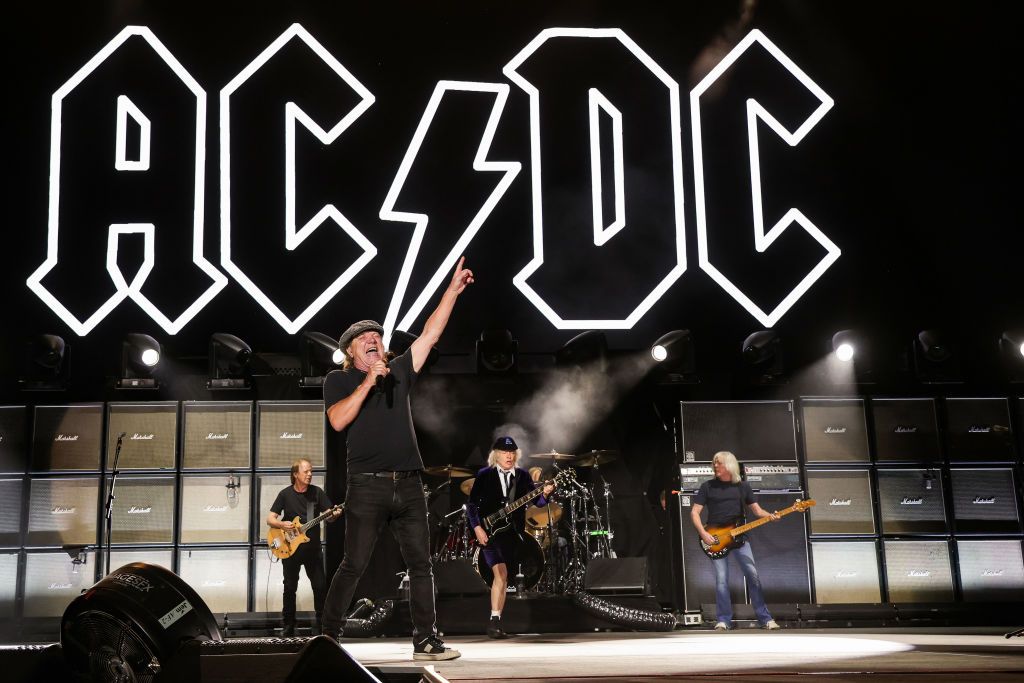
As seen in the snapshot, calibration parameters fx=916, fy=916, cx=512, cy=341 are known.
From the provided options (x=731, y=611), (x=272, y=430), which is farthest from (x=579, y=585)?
(x=272, y=430)

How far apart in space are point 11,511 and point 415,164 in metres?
4.80

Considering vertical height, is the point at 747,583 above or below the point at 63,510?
below

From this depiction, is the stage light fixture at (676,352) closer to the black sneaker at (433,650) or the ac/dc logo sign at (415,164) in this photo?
the ac/dc logo sign at (415,164)

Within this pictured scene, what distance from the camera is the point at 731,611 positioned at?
7574 millimetres

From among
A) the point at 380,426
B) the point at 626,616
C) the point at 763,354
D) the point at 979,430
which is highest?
the point at 763,354

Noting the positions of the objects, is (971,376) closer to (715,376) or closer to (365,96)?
(715,376)

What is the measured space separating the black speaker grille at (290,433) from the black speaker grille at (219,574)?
2.82ft

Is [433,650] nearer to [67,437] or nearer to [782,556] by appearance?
[782,556]

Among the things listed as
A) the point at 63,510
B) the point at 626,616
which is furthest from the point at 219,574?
the point at 626,616

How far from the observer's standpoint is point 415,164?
28.4 ft

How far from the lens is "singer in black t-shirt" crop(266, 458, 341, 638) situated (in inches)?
306

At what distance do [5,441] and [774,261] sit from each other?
23.9ft

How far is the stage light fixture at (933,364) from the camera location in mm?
8289

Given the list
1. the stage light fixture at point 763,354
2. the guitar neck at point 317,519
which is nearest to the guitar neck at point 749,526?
the stage light fixture at point 763,354
